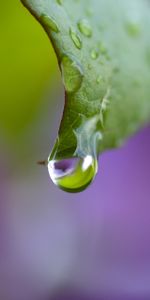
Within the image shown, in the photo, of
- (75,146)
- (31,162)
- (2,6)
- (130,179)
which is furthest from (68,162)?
(31,162)

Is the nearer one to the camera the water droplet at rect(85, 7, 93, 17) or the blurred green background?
the water droplet at rect(85, 7, 93, 17)

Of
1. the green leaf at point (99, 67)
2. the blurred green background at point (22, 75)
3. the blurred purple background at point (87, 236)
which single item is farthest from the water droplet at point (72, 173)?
the blurred purple background at point (87, 236)

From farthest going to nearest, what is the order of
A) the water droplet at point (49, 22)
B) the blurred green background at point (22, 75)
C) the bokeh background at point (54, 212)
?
the bokeh background at point (54, 212) < the blurred green background at point (22, 75) < the water droplet at point (49, 22)

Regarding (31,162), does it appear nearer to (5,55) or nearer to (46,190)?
(46,190)

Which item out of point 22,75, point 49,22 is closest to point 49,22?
point 49,22

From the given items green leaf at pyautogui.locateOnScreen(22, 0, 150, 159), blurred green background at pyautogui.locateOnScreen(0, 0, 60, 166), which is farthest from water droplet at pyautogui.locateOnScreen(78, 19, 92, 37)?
blurred green background at pyautogui.locateOnScreen(0, 0, 60, 166)

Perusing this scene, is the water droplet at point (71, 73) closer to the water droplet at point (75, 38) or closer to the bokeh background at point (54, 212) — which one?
the water droplet at point (75, 38)

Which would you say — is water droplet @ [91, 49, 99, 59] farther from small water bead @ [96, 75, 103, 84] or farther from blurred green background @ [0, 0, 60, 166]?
blurred green background @ [0, 0, 60, 166]
